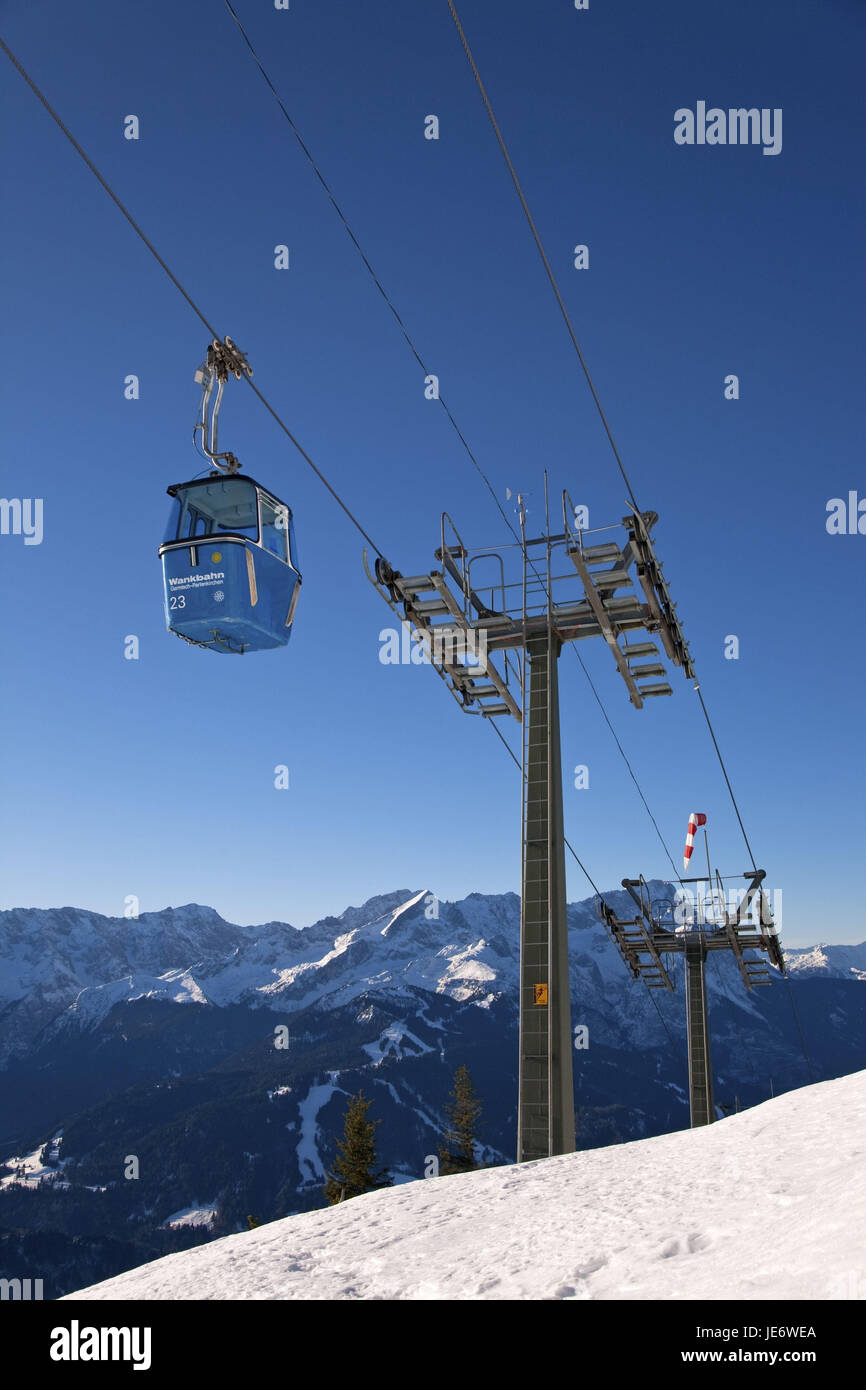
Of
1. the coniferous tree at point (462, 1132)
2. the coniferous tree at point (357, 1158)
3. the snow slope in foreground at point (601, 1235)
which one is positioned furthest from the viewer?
the coniferous tree at point (462, 1132)

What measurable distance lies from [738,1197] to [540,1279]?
1.85 m

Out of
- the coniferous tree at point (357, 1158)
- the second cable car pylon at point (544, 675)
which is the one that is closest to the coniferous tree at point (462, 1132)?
the coniferous tree at point (357, 1158)

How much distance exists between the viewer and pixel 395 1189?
9.32 metres

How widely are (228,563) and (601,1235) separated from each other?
9.85 m

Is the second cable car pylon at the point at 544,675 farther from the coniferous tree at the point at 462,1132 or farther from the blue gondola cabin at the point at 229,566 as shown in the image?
the coniferous tree at the point at 462,1132

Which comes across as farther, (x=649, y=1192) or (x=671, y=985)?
(x=671, y=985)

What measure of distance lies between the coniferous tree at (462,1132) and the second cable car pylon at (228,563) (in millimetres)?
63191

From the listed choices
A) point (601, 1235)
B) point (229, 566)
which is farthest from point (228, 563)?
point (601, 1235)

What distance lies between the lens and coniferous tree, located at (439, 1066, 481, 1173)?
70188 mm

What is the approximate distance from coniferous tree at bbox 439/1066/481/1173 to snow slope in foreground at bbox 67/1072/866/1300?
215 feet

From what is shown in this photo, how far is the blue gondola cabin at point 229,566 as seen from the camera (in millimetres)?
13672

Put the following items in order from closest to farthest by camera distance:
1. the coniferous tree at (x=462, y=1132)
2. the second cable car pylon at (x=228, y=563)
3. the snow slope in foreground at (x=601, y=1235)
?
1. the snow slope in foreground at (x=601, y=1235)
2. the second cable car pylon at (x=228, y=563)
3. the coniferous tree at (x=462, y=1132)
